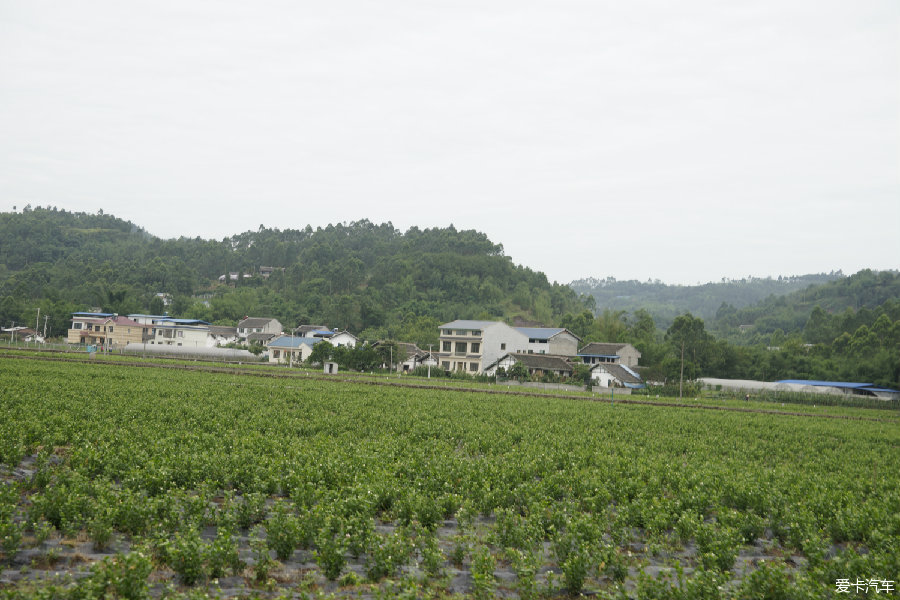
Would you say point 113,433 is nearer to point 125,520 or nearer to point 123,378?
point 125,520

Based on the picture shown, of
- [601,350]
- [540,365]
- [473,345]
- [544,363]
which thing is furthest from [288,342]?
[601,350]

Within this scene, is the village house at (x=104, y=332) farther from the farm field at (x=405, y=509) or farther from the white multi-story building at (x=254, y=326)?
the farm field at (x=405, y=509)

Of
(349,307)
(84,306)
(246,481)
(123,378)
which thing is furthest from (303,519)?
(84,306)

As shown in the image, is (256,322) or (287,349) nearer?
(287,349)

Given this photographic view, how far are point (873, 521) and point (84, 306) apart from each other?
378ft

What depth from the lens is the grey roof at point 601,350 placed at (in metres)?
74.6

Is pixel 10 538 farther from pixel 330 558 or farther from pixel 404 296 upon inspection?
pixel 404 296

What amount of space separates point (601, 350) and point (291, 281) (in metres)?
74.7

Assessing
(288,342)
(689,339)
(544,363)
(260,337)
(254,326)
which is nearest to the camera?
(544,363)

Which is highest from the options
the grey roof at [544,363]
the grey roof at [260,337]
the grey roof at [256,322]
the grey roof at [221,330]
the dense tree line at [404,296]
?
the dense tree line at [404,296]

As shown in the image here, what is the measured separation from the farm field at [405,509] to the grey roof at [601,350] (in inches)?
1881

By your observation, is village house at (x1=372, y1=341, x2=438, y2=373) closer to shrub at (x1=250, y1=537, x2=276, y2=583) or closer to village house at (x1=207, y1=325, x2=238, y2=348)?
village house at (x1=207, y1=325, x2=238, y2=348)

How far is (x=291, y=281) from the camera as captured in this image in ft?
428

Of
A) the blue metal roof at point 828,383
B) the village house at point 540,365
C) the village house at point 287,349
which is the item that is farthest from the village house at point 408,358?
the blue metal roof at point 828,383
